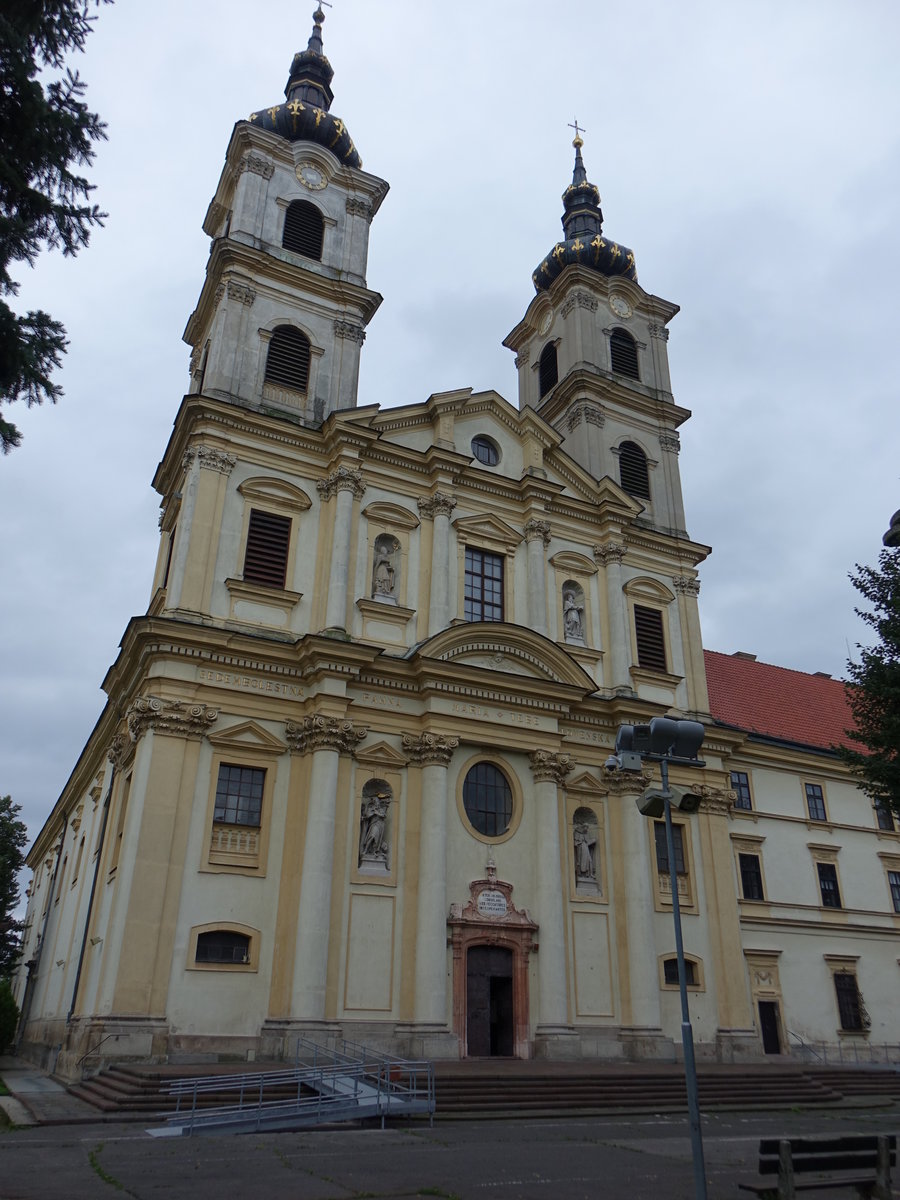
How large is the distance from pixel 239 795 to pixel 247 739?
126 centimetres

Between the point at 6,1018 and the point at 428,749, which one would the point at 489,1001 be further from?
the point at 6,1018

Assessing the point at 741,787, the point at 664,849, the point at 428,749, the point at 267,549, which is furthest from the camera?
the point at 741,787

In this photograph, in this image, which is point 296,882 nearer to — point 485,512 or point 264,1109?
point 264,1109

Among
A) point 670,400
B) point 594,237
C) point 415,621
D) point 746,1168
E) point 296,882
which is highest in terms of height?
point 594,237

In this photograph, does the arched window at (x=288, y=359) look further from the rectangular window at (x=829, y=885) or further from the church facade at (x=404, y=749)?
the rectangular window at (x=829, y=885)

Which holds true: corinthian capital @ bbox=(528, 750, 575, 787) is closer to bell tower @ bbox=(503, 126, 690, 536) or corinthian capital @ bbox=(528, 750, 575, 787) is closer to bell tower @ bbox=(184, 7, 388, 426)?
bell tower @ bbox=(503, 126, 690, 536)

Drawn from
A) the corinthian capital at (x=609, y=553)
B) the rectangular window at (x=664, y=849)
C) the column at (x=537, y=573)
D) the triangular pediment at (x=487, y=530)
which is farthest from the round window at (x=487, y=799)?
the corinthian capital at (x=609, y=553)

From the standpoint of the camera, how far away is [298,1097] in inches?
563

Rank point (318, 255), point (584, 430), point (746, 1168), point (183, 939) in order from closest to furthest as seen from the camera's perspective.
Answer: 1. point (746, 1168)
2. point (183, 939)
3. point (318, 255)
4. point (584, 430)

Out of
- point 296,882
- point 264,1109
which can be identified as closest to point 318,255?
point 296,882

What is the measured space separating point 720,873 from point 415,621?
11030 millimetres

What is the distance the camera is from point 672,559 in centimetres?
3100

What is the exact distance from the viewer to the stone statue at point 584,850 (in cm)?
2490

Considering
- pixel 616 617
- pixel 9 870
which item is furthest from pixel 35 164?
pixel 9 870
